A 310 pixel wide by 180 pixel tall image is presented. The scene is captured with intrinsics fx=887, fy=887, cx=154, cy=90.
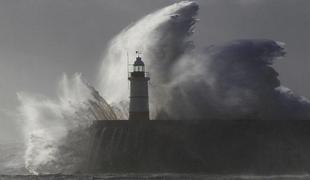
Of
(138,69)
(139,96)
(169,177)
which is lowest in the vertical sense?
(169,177)

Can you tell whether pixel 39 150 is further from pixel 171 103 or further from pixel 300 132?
pixel 300 132

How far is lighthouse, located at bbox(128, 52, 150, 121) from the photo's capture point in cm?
4447

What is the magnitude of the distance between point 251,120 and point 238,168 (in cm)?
265

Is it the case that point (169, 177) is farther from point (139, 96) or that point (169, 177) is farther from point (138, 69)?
point (138, 69)

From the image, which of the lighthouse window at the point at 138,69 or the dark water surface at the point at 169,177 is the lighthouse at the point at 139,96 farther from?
the dark water surface at the point at 169,177

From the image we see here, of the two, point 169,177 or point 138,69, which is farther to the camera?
point 138,69

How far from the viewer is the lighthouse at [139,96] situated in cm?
4447

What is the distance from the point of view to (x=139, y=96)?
146 feet

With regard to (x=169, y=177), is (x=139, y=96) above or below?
above

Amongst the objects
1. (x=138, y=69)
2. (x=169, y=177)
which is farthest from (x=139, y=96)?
(x=169, y=177)

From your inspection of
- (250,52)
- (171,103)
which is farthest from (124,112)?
(250,52)

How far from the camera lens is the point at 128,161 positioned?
43.5 m

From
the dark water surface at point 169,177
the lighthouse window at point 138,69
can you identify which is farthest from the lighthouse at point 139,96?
the dark water surface at point 169,177

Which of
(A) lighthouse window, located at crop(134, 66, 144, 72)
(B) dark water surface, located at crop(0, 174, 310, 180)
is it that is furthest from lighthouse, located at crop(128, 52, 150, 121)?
(B) dark water surface, located at crop(0, 174, 310, 180)
